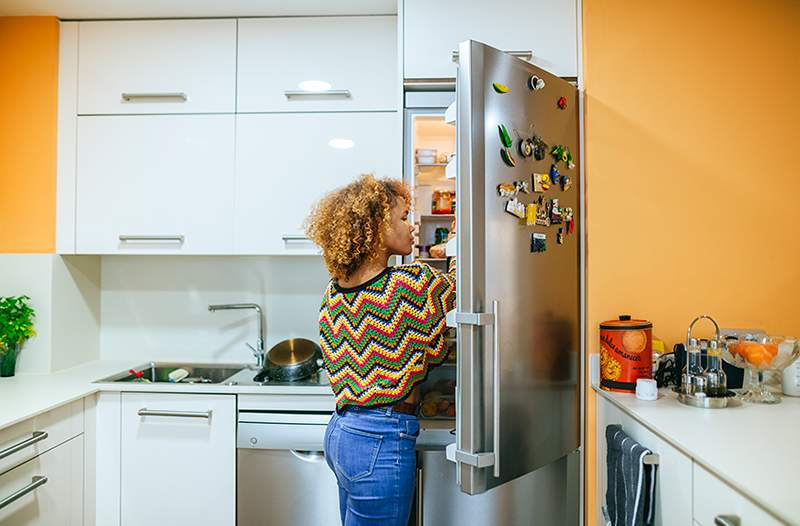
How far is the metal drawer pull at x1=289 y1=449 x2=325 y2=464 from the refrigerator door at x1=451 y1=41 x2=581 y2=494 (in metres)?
0.79

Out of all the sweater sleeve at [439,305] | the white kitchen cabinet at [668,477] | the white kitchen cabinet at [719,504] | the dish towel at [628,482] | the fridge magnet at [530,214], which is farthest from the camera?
the fridge magnet at [530,214]

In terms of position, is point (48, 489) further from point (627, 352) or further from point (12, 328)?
point (627, 352)

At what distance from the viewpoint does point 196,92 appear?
2305 mm

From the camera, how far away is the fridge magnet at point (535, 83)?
157 cm

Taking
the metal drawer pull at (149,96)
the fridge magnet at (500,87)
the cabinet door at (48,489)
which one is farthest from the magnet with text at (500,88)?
the cabinet door at (48,489)

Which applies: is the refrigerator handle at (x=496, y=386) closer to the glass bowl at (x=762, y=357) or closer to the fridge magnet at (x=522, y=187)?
the fridge magnet at (x=522, y=187)

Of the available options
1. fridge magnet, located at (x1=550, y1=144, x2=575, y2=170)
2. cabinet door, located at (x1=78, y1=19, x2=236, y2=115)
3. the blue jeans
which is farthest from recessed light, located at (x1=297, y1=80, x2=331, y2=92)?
the blue jeans

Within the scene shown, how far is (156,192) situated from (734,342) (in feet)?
7.42

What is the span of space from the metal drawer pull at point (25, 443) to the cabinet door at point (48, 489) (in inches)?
3.0

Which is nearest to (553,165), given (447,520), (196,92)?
(447,520)

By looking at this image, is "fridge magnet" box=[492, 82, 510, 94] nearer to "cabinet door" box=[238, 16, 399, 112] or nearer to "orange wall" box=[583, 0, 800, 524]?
"orange wall" box=[583, 0, 800, 524]

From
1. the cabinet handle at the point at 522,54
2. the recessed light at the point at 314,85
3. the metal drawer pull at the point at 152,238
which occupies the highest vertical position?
the recessed light at the point at 314,85

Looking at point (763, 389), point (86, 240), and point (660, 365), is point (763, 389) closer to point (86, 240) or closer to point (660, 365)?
point (660, 365)

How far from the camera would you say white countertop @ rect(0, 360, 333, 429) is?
Answer: 1.82 m
